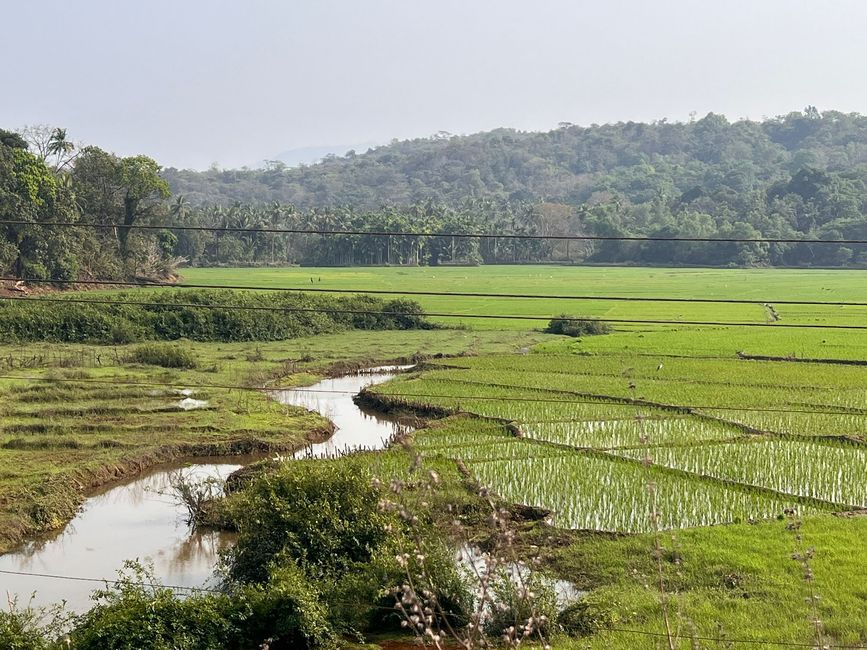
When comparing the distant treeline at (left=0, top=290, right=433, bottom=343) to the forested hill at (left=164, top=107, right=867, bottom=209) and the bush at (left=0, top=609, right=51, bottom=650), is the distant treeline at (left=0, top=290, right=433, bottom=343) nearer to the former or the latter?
the bush at (left=0, top=609, right=51, bottom=650)

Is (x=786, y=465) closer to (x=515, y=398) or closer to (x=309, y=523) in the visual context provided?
(x=515, y=398)

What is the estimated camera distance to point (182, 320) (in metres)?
35.5

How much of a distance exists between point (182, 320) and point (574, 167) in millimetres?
137973

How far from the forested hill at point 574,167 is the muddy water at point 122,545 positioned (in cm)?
10325

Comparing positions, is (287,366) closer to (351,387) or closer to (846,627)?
(351,387)

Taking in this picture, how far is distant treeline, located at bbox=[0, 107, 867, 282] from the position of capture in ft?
169

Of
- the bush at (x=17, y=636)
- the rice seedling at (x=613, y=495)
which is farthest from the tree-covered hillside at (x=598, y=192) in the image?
the bush at (x=17, y=636)

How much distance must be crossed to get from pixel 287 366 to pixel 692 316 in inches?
784

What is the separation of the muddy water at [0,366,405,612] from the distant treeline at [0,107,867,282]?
16.3 ft

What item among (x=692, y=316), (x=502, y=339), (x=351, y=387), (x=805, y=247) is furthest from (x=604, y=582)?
(x=805, y=247)

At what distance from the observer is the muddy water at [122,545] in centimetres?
1297

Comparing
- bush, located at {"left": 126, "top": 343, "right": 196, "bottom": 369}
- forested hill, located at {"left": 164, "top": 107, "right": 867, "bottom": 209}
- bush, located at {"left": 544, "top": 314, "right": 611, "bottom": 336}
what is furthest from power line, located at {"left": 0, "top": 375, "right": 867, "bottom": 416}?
forested hill, located at {"left": 164, "top": 107, "right": 867, "bottom": 209}

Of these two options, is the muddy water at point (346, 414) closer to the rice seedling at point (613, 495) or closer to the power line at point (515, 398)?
the power line at point (515, 398)

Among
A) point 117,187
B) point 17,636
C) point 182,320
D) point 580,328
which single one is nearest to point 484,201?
point 117,187
